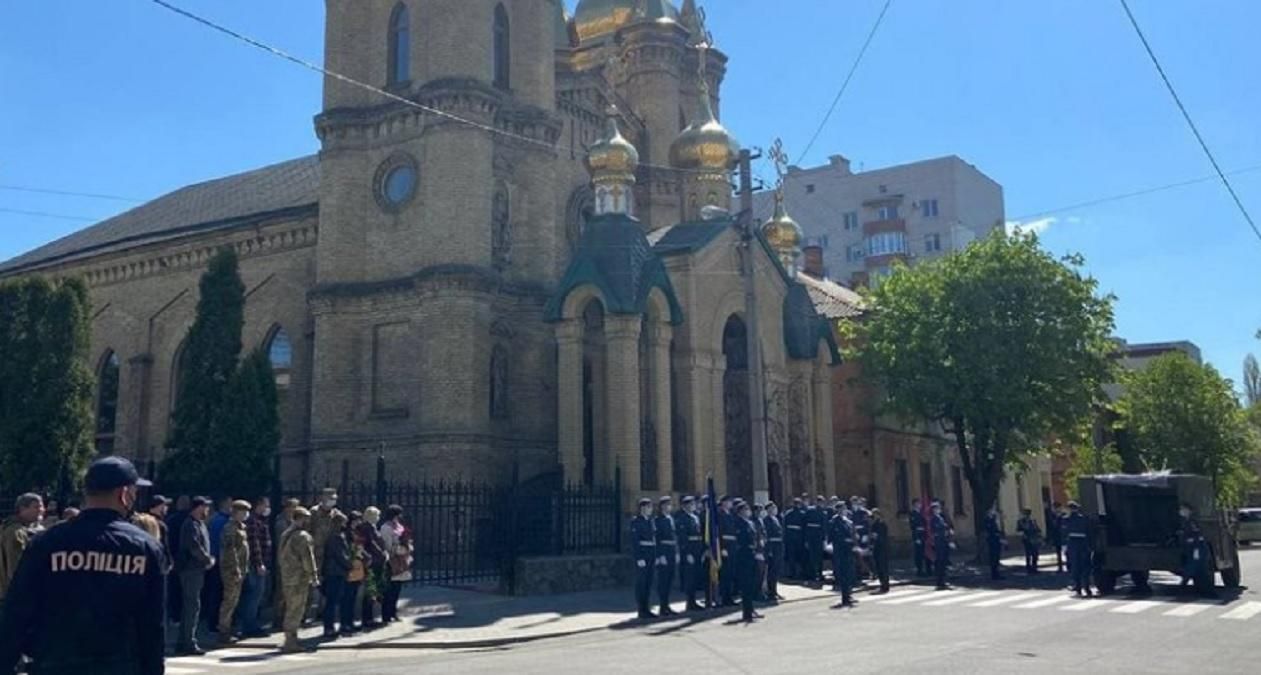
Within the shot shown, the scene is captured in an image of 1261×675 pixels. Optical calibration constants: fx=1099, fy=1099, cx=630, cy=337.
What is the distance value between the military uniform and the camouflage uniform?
638 mm

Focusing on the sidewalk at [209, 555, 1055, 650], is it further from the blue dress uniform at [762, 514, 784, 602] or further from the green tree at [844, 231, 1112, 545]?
the green tree at [844, 231, 1112, 545]

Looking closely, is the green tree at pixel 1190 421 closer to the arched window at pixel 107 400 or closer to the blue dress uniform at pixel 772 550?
the blue dress uniform at pixel 772 550

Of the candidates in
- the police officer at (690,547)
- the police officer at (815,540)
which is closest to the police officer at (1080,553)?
the police officer at (815,540)

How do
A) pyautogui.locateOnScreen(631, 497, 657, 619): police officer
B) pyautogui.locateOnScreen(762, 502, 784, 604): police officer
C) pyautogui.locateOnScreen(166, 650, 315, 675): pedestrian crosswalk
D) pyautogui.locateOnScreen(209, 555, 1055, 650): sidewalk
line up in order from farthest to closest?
pyautogui.locateOnScreen(762, 502, 784, 604): police officer < pyautogui.locateOnScreen(631, 497, 657, 619): police officer < pyautogui.locateOnScreen(209, 555, 1055, 650): sidewalk < pyautogui.locateOnScreen(166, 650, 315, 675): pedestrian crosswalk

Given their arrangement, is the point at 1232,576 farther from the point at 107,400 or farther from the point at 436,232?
the point at 107,400

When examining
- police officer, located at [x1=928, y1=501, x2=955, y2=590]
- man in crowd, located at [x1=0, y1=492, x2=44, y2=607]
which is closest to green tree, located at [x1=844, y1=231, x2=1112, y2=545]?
police officer, located at [x1=928, y1=501, x2=955, y2=590]

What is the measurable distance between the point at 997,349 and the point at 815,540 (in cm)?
931

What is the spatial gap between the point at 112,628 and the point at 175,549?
9.46 metres

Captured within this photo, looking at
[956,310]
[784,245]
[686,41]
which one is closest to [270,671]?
[956,310]

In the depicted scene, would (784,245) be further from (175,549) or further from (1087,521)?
(175,549)

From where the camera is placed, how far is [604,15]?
3853cm

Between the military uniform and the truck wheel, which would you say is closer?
the military uniform

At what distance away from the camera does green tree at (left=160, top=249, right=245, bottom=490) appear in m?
21.6

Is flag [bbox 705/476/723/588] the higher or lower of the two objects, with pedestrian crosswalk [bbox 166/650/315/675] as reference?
higher
